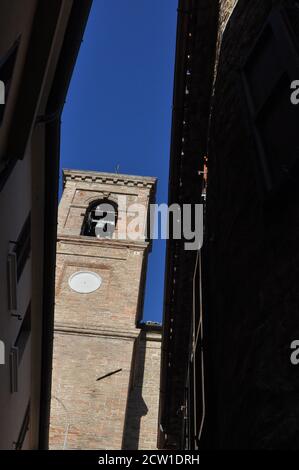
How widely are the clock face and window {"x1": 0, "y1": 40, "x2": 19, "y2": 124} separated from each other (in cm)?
1527

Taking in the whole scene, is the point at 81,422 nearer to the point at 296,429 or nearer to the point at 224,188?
the point at 224,188

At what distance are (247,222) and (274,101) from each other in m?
0.86

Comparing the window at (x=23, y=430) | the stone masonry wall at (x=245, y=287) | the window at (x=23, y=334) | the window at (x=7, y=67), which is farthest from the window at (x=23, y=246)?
the window at (x=23, y=430)

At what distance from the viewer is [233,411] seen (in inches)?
131

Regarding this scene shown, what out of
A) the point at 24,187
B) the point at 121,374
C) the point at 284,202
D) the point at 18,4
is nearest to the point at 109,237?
the point at 121,374

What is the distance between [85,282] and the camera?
→ 20781 mm

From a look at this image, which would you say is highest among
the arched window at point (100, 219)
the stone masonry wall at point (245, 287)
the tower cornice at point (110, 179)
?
the tower cornice at point (110, 179)

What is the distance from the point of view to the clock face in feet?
66.9

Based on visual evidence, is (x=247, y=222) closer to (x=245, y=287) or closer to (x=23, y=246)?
(x=245, y=287)

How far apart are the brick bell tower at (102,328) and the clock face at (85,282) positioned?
4cm

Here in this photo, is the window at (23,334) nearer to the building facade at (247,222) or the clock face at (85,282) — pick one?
the building facade at (247,222)

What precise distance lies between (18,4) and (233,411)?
153 inches

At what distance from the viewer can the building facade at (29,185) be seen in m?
5.79

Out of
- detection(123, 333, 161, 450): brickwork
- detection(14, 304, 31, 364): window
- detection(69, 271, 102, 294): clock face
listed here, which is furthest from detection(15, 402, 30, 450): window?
detection(69, 271, 102, 294): clock face
